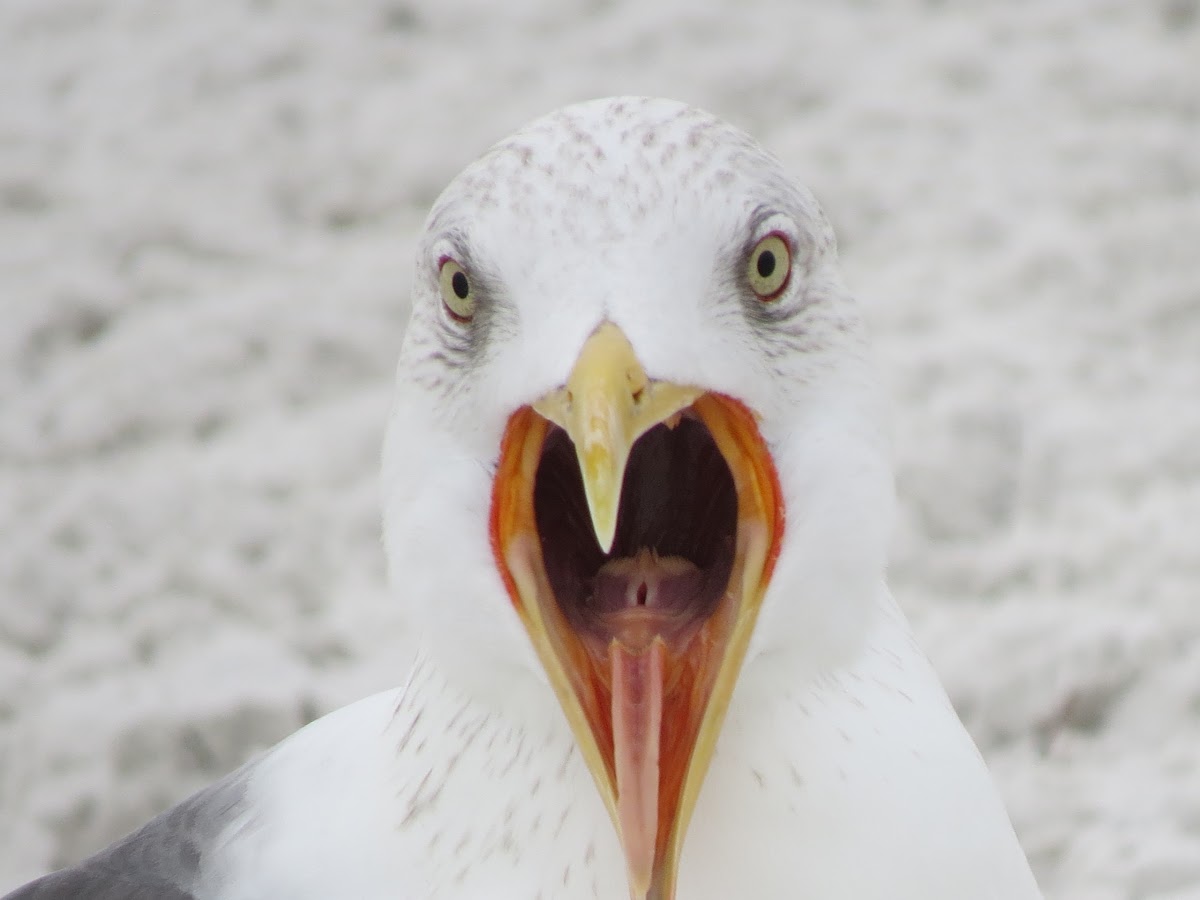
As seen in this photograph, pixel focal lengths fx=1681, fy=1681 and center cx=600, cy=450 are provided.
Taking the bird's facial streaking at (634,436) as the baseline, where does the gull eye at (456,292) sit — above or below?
above

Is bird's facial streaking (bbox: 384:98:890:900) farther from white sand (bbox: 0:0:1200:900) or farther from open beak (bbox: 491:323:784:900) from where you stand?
white sand (bbox: 0:0:1200:900)

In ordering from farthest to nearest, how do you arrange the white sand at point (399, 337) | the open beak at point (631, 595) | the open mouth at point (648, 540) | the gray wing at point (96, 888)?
the white sand at point (399, 337) → the gray wing at point (96, 888) → the open mouth at point (648, 540) → the open beak at point (631, 595)

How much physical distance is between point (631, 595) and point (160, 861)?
0.83 meters

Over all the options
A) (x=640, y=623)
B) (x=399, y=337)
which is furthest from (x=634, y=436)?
(x=399, y=337)

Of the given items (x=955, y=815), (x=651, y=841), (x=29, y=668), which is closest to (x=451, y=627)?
(x=651, y=841)

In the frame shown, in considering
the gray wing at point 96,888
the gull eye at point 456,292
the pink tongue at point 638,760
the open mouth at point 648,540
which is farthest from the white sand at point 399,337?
the gull eye at point 456,292

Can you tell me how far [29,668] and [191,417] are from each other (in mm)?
858

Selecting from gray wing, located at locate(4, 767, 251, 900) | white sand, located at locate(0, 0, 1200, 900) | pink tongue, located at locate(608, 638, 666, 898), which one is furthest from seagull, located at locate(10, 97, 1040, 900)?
white sand, located at locate(0, 0, 1200, 900)

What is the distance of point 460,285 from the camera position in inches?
66.1

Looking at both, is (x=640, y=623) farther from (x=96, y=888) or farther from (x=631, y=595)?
(x=96, y=888)

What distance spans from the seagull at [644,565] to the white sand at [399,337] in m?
1.36

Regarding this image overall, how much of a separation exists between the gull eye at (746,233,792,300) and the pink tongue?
15.2 inches

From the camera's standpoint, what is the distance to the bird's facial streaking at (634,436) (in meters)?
1.53

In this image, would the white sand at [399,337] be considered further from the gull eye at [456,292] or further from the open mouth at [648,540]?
the gull eye at [456,292]
